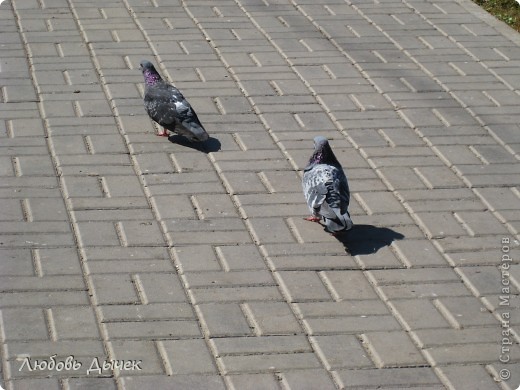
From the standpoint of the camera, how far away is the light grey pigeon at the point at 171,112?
7.05m

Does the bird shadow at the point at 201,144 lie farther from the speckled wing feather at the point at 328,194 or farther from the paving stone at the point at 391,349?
the paving stone at the point at 391,349

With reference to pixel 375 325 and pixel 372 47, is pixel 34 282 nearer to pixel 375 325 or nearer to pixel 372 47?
pixel 375 325

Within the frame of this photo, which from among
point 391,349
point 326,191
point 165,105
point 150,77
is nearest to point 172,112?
point 165,105

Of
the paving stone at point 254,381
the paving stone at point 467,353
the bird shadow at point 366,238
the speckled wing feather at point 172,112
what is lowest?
the paving stone at point 467,353

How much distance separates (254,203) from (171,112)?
1.14 meters

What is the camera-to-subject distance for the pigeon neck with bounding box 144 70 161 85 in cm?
756

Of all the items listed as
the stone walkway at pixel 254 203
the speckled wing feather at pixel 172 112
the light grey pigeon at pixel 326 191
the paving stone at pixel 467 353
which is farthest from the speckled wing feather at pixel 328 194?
the speckled wing feather at pixel 172 112

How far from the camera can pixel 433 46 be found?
368 inches

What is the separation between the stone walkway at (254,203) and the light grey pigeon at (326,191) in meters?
0.19

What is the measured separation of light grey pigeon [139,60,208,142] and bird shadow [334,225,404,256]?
1.50 m

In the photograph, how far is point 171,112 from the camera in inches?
280

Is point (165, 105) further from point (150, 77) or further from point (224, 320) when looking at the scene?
point (224, 320)

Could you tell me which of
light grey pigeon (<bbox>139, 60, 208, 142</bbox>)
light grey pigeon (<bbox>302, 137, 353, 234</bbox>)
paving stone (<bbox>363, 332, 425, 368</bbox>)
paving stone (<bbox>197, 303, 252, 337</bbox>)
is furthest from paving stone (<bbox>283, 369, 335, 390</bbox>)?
light grey pigeon (<bbox>139, 60, 208, 142</bbox>)

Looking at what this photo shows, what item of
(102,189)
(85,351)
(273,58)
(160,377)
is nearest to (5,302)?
(85,351)
